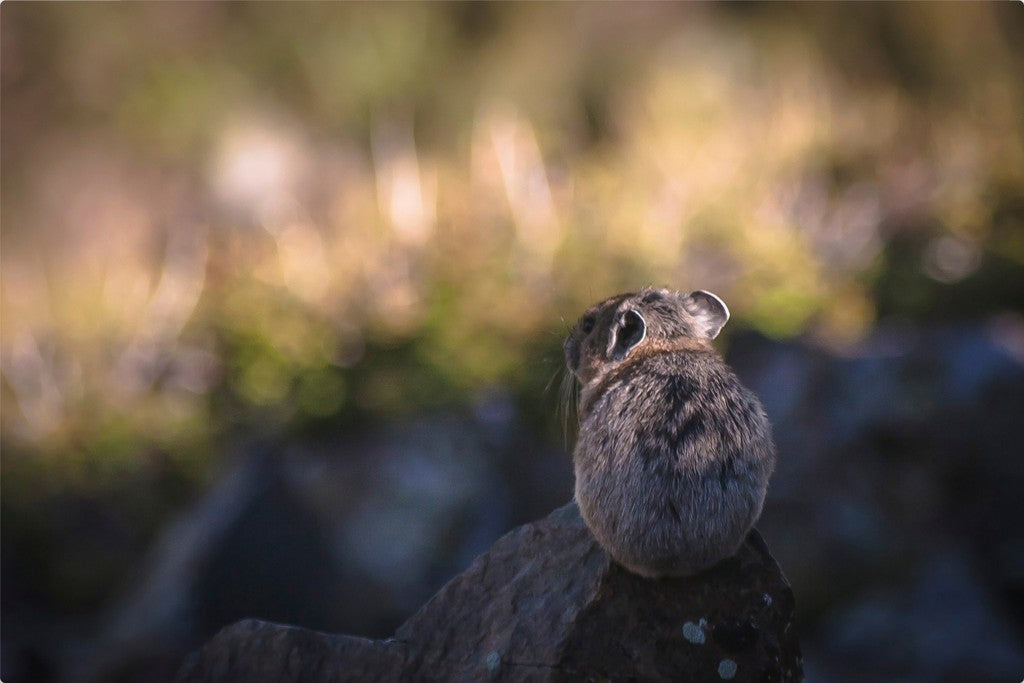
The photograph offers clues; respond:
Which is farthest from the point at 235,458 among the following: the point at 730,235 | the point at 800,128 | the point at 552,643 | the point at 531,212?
the point at 800,128

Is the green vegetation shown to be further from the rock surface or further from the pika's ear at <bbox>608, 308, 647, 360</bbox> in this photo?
the rock surface

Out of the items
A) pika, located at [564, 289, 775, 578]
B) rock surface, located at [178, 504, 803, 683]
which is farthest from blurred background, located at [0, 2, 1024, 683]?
rock surface, located at [178, 504, 803, 683]

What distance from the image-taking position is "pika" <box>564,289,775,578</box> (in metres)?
4.23

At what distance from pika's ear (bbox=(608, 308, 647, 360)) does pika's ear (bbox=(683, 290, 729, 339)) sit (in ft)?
1.09

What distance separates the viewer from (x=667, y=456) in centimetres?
430

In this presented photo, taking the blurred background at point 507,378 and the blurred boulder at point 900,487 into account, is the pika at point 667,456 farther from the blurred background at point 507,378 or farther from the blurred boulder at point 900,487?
the blurred boulder at point 900,487

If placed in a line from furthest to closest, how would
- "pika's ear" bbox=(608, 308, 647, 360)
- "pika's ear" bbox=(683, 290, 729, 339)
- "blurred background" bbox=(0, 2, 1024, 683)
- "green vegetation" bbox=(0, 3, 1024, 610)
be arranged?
"green vegetation" bbox=(0, 3, 1024, 610), "blurred background" bbox=(0, 2, 1024, 683), "pika's ear" bbox=(683, 290, 729, 339), "pika's ear" bbox=(608, 308, 647, 360)

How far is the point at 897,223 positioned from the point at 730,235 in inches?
97.7

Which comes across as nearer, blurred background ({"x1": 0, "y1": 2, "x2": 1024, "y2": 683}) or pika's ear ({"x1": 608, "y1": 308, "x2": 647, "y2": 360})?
pika's ear ({"x1": 608, "y1": 308, "x2": 647, "y2": 360})

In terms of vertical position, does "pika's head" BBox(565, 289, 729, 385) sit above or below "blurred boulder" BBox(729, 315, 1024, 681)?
above

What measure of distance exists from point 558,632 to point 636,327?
50.3 inches

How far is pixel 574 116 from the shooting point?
19.7 m

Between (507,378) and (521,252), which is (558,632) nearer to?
(507,378)

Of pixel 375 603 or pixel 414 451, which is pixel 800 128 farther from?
pixel 375 603
